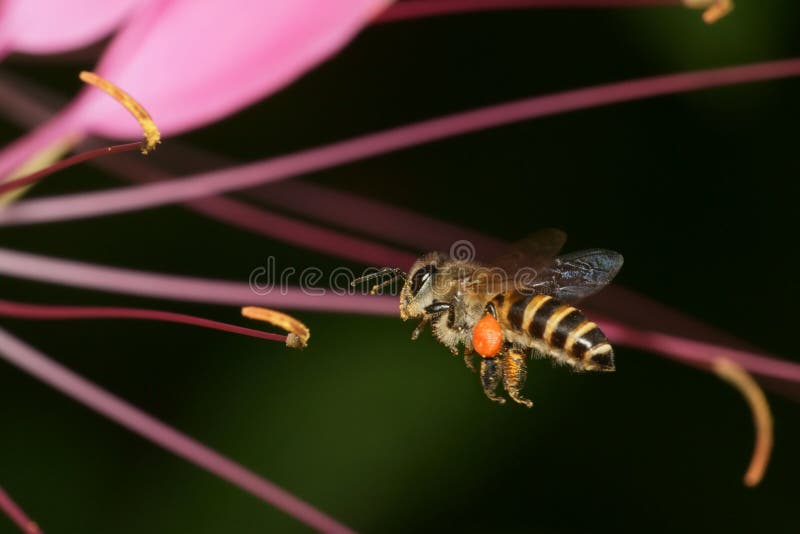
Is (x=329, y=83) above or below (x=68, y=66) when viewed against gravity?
above

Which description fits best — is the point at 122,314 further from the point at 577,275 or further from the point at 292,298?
the point at 577,275

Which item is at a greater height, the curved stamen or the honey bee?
the honey bee

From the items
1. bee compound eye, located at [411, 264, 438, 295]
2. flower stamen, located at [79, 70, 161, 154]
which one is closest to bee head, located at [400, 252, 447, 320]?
bee compound eye, located at [411, 264, 438, 295]

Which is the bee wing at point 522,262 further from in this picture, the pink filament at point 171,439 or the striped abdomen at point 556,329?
the pink filament at point 171,439

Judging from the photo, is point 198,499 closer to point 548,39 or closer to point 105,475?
point 105,475

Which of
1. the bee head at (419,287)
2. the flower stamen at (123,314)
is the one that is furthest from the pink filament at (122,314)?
the bee head at (419,287)

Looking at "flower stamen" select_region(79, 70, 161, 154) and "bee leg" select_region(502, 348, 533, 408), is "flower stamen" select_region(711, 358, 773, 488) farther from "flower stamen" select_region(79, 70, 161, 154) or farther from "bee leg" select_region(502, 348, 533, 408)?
"flower stamen" select_region(79, 70, 161, 154)

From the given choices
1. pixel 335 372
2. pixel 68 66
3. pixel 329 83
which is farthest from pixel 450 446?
pixel 68 66
